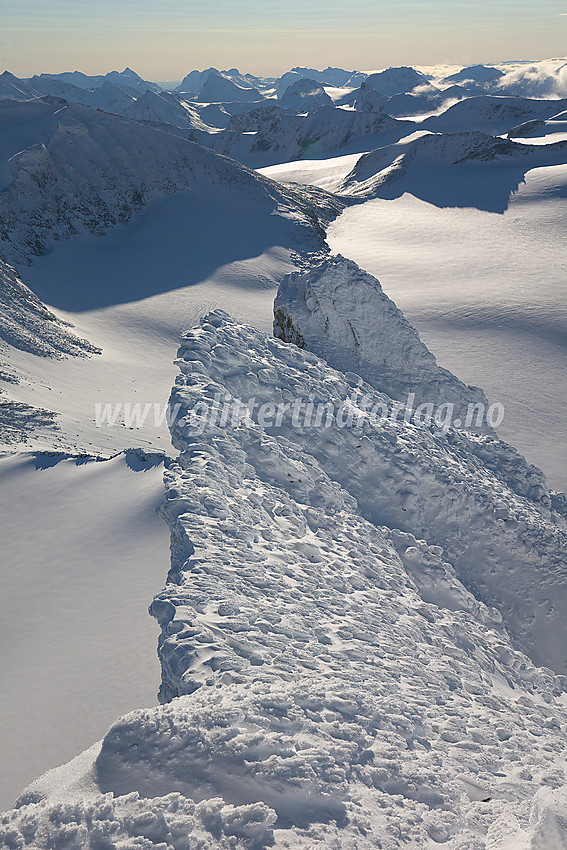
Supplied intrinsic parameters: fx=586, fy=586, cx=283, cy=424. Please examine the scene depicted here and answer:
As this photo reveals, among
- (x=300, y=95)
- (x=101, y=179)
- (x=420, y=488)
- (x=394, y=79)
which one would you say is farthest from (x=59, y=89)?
(x=420, y=488)

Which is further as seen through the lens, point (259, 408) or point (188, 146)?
point (188, 146)

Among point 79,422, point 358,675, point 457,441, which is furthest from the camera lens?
point 79,422

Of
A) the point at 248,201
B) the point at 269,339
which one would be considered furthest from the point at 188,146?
the point at 269,339

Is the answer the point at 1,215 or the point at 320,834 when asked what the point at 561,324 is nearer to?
the point at 320,834

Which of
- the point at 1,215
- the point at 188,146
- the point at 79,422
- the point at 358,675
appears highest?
the point at 188,146

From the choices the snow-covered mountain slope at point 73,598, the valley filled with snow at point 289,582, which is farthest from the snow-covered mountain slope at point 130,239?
the snow-covered mountain slope at point 73,598

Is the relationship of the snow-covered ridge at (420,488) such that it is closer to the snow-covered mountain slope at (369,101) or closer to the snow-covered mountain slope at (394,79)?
the snow-covered mountain slope at (369,101)
